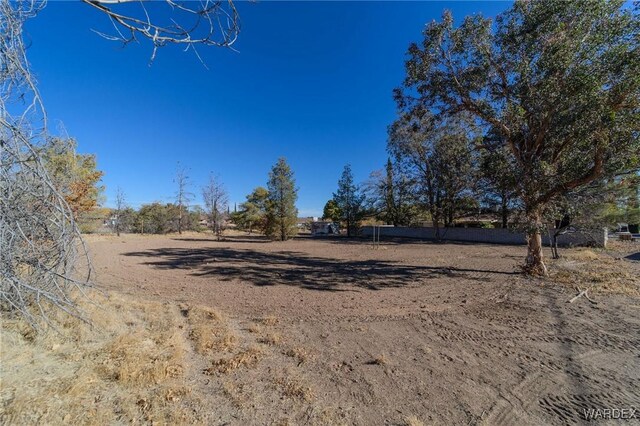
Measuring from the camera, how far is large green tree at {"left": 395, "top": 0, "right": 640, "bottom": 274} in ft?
22.8

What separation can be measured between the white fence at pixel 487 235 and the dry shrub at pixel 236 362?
9.21 metres

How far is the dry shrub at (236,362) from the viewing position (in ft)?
11.2

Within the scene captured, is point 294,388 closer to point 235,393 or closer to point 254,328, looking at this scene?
point 235,393

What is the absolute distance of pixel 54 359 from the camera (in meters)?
3.13

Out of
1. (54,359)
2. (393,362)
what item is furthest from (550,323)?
(54,359)

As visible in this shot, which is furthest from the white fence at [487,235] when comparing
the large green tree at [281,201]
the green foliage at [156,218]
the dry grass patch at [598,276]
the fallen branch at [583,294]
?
the green foliage at [156,218]

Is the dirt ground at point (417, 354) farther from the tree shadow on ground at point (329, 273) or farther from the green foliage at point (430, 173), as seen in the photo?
the green foliage at point (430, 173)

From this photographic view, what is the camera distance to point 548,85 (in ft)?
24.7

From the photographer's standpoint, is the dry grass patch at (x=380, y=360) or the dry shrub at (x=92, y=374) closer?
the dry shrub at (x=92, y=374)

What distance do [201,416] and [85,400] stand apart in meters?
1.06

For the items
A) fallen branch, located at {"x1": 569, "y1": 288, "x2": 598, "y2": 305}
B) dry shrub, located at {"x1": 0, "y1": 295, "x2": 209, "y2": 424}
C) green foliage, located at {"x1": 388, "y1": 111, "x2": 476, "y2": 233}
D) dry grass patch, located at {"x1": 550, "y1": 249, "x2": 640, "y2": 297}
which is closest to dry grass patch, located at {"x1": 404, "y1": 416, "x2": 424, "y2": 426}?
dry shrub, located at {"x1": 0, "y1": 295, "x2": 209, "y2": 424}

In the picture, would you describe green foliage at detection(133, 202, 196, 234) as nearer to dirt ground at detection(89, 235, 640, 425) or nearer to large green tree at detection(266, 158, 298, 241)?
large green tree at detection(266, 158, 298, 241)

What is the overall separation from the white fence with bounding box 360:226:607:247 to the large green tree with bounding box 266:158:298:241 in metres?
14.1

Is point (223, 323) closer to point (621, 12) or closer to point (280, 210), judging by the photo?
point (621, 12)
